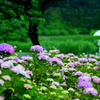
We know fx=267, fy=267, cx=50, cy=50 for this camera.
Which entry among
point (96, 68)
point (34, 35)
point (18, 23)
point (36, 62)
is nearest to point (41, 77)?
point (36, 62)

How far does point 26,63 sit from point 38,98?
41.6 inches

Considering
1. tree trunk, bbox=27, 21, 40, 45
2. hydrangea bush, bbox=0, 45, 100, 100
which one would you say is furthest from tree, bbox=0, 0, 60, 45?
hydrangea bush, bbox=0, 45, 100, 100

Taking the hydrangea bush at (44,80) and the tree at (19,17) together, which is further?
the tree at (19,17)

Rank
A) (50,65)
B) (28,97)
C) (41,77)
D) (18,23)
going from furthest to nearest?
(18,23), (50,65), (41,77), (28,97)

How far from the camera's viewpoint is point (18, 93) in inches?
87.2

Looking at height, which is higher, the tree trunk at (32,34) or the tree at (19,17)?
the tree at (19,17)

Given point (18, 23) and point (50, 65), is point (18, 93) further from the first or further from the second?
point (18, 23)

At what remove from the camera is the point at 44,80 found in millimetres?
3020

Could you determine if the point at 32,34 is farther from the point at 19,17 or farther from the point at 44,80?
the point at 44,80

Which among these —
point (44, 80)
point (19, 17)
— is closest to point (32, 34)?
point (19, 17)

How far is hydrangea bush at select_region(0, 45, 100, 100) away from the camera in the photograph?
221cm

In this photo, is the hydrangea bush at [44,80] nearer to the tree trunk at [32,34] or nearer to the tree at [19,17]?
the tree at [19,17]

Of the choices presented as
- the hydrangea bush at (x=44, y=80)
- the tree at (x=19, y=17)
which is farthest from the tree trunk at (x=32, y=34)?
the hydrangea bush at (x=44, y=80)

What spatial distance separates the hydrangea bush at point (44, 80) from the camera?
221cm
